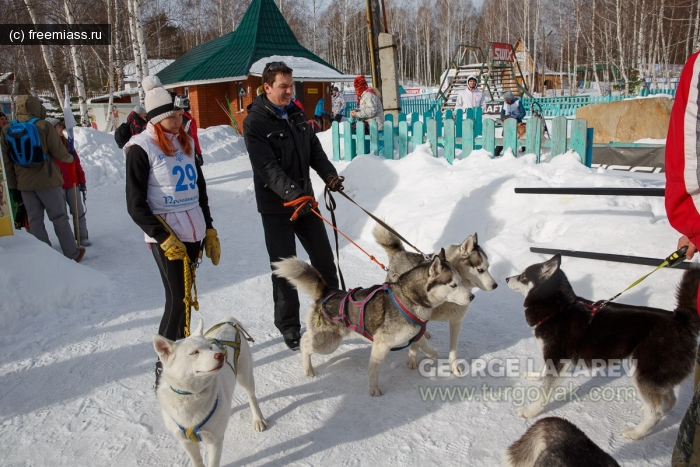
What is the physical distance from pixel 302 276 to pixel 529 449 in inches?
72.6

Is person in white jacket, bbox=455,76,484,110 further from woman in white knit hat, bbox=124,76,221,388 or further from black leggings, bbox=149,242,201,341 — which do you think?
black leggings, bbox=149,242,201,341

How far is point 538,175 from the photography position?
5934mm

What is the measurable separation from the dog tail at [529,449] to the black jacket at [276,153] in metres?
2.08

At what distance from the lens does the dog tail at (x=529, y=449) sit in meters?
1.76

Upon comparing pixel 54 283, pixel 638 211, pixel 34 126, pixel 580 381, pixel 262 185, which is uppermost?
pixel 34 126

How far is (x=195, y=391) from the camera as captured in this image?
214 cm

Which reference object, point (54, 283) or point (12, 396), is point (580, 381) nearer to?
point (12, 396)

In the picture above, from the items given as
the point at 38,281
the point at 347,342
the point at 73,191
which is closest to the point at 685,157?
the point at 347,342

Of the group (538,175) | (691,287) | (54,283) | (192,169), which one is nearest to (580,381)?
(691,287)

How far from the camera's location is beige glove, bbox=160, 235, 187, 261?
2.80 m

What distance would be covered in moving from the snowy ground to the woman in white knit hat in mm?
628

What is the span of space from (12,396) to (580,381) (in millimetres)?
3800

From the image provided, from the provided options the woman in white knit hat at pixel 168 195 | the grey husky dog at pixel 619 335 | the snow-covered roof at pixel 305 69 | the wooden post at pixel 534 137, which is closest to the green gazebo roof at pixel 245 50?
the snow-covered roof at pixel 305 69

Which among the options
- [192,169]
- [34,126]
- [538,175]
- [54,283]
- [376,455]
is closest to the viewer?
[376,455]
